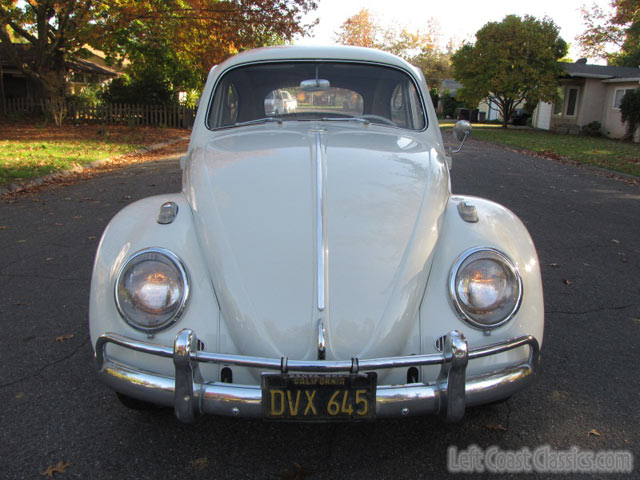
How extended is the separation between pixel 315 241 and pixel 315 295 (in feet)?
0.81

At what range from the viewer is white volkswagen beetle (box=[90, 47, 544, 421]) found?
1817mm

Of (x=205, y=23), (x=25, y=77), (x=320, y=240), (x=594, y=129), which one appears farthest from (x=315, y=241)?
(x=25, y=77)

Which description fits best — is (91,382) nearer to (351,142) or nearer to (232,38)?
(351,142)

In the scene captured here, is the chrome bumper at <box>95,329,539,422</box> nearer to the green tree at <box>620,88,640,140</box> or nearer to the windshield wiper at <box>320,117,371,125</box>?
the windshield wiper at <box>320,117,371,125</box>

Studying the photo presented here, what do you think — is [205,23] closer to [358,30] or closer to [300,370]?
[300,370]

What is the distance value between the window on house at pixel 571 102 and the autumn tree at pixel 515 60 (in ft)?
6.93

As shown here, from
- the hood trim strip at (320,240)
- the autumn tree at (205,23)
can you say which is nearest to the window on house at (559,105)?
the autumn tree at (205,23)

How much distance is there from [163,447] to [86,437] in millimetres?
368

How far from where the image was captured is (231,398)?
1.80 meters

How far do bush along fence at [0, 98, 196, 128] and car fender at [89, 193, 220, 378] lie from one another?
20629 millimetres

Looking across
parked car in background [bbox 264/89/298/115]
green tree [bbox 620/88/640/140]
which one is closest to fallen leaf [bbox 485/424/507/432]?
parked car in background [bbox 264/89/298/115]

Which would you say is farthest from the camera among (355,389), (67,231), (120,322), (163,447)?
(67,231)

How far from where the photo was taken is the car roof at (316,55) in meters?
3.55

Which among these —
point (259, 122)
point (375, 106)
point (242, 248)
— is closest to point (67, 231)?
point (259, 122)
